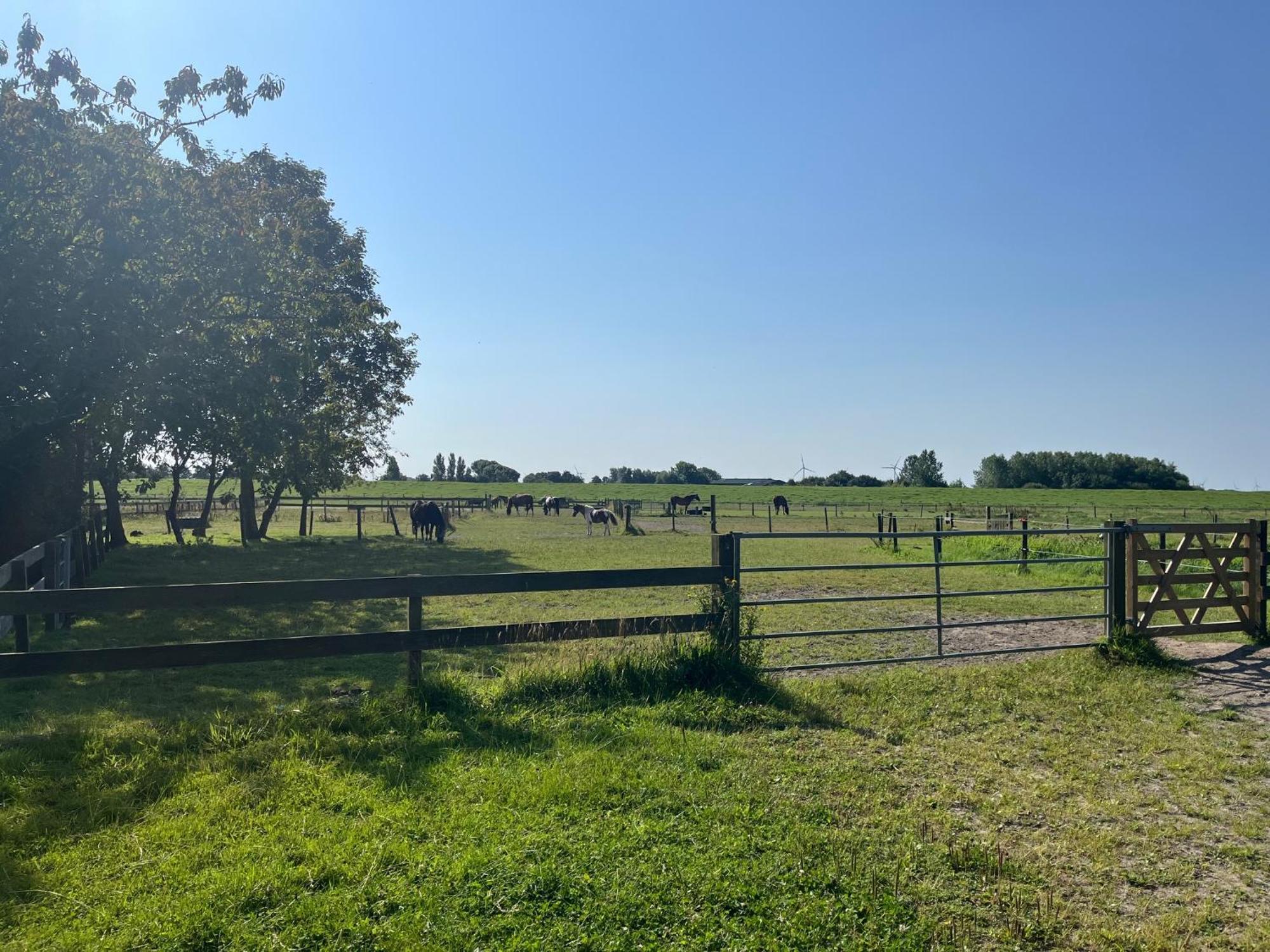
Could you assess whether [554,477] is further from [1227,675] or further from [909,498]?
[1227,675]

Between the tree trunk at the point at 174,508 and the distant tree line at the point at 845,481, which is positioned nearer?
Answer: the tree trunk at the point at 174,508

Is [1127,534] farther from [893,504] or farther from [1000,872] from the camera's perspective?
[893,504]

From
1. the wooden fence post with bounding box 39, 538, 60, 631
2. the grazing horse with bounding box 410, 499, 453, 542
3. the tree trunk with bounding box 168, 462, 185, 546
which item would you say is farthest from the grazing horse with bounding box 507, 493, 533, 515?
the wooden fence post with bounding box 39, 538, 60, 631

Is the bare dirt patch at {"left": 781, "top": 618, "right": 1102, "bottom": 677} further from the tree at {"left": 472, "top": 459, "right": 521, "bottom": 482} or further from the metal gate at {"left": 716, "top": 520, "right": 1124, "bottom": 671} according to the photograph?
the tree at {"left": 472, "top": 459, "right": 521, "bottom": 482}

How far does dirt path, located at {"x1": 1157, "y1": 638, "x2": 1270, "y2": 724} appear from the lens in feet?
21.4

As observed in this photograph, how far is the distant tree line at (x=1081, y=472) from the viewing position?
101000 mm

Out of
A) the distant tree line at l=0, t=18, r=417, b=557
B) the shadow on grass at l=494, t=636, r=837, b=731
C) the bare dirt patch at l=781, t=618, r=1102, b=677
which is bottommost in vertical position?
the bare dirt patch at l=781, t=618, r=1102, b=677

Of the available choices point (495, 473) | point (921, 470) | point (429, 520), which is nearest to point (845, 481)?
point (921, 470)

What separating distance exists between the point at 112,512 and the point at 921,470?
369ft

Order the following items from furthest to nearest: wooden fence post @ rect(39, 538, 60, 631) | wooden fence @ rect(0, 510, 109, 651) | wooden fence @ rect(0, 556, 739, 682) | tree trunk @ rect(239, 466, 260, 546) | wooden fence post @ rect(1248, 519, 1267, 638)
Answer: tree trunk @ rect(239, 466, 260, 546)
wooden fence post @ rect(39, 538, 60, 631)
wooden fence post @ rect(1248, 519, 1267, 638)
wooden fence @ rect(0, 510, 109, 651)
wooden fence @ rect(0, 556, 739, 682)

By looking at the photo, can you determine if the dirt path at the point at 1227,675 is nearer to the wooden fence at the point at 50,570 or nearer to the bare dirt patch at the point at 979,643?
the bare dirt patch at the point at 979,643

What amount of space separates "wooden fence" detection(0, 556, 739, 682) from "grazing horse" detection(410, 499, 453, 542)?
2130 centimetres

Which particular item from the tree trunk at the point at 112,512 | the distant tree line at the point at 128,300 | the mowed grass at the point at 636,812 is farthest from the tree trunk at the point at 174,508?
the mowed grass at the point at 636,812

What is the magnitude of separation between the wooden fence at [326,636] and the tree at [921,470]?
11104 centimetres
